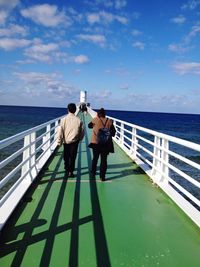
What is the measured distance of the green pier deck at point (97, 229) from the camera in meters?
3.51

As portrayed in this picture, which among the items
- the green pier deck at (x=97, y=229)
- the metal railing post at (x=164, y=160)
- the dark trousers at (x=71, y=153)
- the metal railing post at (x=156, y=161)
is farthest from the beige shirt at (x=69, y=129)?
the metal railing post at (x=164, y=160)

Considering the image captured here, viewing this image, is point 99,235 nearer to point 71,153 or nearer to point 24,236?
point 24,236

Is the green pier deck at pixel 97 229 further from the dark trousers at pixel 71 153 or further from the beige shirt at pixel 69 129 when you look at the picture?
the beige shirt at pixel 69 129

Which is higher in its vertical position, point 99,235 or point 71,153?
point 71,153

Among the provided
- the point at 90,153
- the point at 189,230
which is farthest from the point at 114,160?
the point at 189,230

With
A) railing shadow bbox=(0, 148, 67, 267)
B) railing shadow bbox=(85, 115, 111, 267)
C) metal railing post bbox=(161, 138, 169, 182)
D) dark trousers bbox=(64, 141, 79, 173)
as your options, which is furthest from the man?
railing shadow bbox=(0, 148, 67, 267)

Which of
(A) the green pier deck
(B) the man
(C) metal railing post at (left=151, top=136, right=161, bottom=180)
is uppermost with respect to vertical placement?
(B) the man

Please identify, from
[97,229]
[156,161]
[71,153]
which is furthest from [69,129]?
[97,229]

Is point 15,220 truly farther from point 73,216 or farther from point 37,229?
point 73,216

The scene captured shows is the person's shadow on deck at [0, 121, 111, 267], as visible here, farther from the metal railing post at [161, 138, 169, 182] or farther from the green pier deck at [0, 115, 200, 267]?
the metal railing post at [161, 138, 169, 182]

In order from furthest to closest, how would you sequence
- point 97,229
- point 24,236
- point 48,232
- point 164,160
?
point 164,160 → point 97,229 → point 48,232 → point 24,236

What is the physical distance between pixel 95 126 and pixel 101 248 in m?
3.89

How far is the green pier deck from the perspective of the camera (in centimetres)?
351

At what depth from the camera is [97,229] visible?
429 cm
